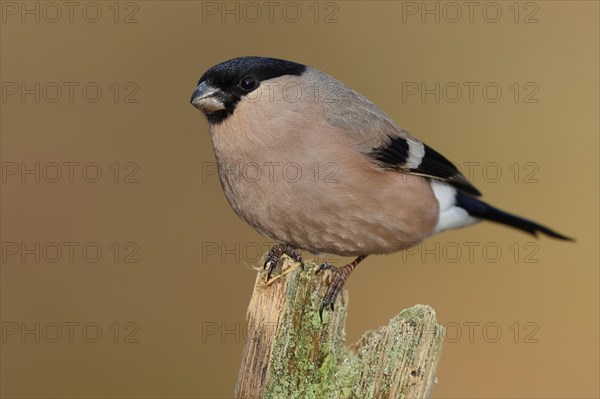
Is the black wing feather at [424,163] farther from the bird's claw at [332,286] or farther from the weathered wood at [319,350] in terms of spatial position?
the weathered wood at [319,350]

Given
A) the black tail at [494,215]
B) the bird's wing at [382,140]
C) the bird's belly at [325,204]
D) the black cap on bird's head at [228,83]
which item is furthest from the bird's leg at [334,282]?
the black tail at [494,215]

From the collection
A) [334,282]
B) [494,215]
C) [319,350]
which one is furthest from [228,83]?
[494,215]

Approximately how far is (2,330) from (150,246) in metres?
1.22

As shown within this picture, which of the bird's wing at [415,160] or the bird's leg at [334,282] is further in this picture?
the bird's wing at [415,160]

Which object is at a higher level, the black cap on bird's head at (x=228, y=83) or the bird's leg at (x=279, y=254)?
the black cap on bird's head at (x=228, y=83)

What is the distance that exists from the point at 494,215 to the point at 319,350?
246 centimetres

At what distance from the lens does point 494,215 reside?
5.57 meters

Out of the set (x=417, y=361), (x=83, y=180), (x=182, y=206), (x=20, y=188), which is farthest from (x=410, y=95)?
(x=417, y=361)

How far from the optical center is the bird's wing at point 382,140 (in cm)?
458

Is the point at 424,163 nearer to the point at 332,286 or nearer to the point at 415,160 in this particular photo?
the point at 415,160

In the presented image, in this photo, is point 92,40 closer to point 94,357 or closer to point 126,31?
point 126,31

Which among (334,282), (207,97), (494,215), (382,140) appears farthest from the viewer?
(494,215)

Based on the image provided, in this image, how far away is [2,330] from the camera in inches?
245

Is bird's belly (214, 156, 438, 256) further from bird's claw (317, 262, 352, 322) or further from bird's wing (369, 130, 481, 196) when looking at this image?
bird's claw (317, 262, 352, 322)
